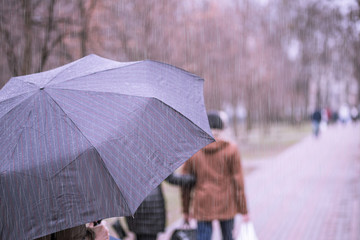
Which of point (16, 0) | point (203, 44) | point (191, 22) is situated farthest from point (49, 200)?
point (203, 44)

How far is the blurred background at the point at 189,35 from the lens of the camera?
5.95 m

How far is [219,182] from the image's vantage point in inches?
158

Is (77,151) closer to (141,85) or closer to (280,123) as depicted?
(141,85)

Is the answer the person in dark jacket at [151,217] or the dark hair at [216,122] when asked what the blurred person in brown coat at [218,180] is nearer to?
the dark hair at [216,122]

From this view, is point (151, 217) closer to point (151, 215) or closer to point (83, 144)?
point (151, 215)

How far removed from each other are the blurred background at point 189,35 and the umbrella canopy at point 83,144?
2.65 metres

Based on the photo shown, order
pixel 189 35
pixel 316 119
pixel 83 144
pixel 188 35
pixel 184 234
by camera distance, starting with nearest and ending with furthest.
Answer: pixel 83 144, pixel 184 234, pixel 188 35, pixel 189 35, pixel 316 119

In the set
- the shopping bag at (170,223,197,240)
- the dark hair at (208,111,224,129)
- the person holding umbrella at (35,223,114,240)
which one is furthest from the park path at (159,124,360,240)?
the person holding umbrella at (35,223,114,240)

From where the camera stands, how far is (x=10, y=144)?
2.15m

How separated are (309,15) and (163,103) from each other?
10134mm

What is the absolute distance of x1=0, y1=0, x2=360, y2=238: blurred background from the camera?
19.5 feet

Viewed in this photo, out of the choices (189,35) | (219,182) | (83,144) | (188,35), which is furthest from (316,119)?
(83,144)

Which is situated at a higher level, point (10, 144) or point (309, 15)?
point (309, 15)

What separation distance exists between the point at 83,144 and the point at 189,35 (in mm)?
11819
